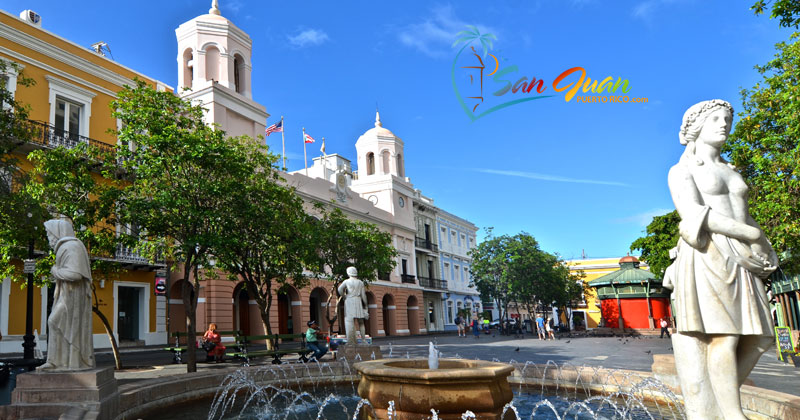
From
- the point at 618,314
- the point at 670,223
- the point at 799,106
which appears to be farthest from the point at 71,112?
the point at 618,314

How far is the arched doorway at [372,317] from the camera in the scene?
37.5 metres

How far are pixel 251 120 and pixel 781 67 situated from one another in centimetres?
2334

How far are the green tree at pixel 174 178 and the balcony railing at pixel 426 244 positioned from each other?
3396cm

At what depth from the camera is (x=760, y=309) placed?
3383 millimetres

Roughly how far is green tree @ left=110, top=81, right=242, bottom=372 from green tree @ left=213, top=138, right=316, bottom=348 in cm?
42

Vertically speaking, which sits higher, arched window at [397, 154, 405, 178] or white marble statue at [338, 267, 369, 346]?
arched window at [397, 154, 405, 178]

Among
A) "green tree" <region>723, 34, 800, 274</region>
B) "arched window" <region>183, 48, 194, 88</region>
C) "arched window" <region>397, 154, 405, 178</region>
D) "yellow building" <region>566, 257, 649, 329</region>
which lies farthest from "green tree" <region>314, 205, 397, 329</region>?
"yellow building" <region>566, 257, 649, 329</region>

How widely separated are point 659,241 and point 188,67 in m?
27.0

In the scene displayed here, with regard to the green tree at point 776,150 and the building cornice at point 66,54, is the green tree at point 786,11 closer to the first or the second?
the green tree at point 776,150

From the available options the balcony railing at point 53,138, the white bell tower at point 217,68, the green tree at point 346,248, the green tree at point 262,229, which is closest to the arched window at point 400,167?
the white bell tower at point 217,68

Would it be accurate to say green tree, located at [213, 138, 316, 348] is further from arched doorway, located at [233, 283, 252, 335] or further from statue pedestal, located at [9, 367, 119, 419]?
arched doorway, located at [233, 283, 252, 335]

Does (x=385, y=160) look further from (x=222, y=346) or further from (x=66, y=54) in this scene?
(x=222, y=346)

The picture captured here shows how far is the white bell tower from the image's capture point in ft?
88.0

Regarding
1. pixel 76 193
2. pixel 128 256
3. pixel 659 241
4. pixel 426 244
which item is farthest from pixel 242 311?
pixel 659 241
